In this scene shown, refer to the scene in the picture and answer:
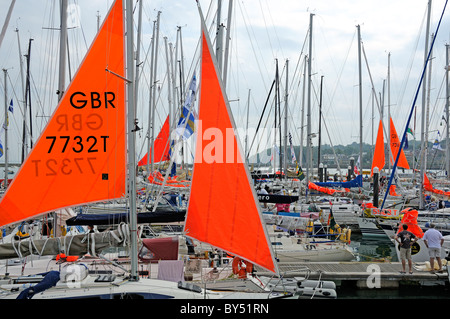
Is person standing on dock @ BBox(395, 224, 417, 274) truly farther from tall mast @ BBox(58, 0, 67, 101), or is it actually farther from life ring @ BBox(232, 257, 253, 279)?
tall mast @ BBox(58, 0, 67, 101)

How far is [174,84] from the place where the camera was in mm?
32500

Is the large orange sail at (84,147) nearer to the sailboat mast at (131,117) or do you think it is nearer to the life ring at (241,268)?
the sailboat mast at (131,117)

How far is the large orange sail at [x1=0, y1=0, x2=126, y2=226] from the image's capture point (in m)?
8.55

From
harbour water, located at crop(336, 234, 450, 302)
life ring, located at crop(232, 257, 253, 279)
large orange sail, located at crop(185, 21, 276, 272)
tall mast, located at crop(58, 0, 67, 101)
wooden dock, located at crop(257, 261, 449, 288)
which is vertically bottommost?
harbour water, located at crop(336, 234, 450, 302)

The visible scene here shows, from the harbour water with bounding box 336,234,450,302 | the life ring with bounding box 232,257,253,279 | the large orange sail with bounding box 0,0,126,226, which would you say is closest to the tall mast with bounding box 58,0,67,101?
the large orange sail with bounding box 0,0,126,226

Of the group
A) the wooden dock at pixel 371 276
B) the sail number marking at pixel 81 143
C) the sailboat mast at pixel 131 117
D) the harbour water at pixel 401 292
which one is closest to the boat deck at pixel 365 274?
the wooden dock at pixel 371 276

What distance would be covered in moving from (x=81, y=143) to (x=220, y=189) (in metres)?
2.75

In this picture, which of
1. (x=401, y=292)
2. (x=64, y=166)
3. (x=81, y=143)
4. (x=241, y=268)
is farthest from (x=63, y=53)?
(x=401, y=292)

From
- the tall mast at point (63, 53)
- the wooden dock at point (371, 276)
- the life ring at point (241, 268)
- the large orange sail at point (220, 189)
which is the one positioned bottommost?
the wooden dock at point (371, 276)

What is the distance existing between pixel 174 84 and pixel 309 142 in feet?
34.0

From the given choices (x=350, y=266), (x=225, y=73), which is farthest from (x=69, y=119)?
(x=350, y=266)

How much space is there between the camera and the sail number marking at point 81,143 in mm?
8656

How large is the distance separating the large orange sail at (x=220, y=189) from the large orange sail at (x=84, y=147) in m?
1.53
